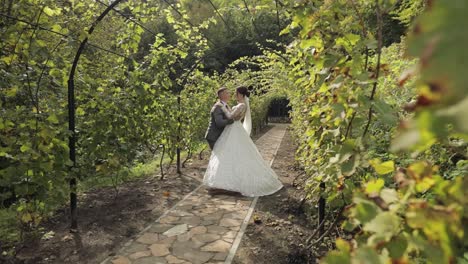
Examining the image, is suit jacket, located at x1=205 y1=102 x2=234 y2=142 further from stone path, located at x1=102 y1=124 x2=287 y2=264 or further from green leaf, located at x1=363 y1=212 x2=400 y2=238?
green leaf, located at x1=363 y1=212 x2=400 y2=238

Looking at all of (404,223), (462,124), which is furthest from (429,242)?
(462,124)

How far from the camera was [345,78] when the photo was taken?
1.73 m

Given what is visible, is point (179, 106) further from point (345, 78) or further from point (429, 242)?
point (429, 242)

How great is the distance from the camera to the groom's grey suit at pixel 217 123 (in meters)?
5.99

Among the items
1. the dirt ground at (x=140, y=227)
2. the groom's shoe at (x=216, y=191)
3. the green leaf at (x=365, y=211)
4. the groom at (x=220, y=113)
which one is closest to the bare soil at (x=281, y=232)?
the dirt ground at (x=140, y=227)

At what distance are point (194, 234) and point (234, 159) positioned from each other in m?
2.06

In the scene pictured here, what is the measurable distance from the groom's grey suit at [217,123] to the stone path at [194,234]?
1.18 metres

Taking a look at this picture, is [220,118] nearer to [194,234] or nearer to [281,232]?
[194,234]

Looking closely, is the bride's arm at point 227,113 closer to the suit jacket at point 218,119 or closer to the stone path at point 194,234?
the suit jacket at point 218,119

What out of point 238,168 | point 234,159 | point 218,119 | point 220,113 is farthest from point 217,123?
point 238,168

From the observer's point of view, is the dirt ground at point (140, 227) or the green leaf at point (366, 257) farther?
the dirt ground at point (140, 227)

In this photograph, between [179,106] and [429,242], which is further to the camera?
[179,106]

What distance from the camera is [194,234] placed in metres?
4.02

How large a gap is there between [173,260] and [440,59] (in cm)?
343
